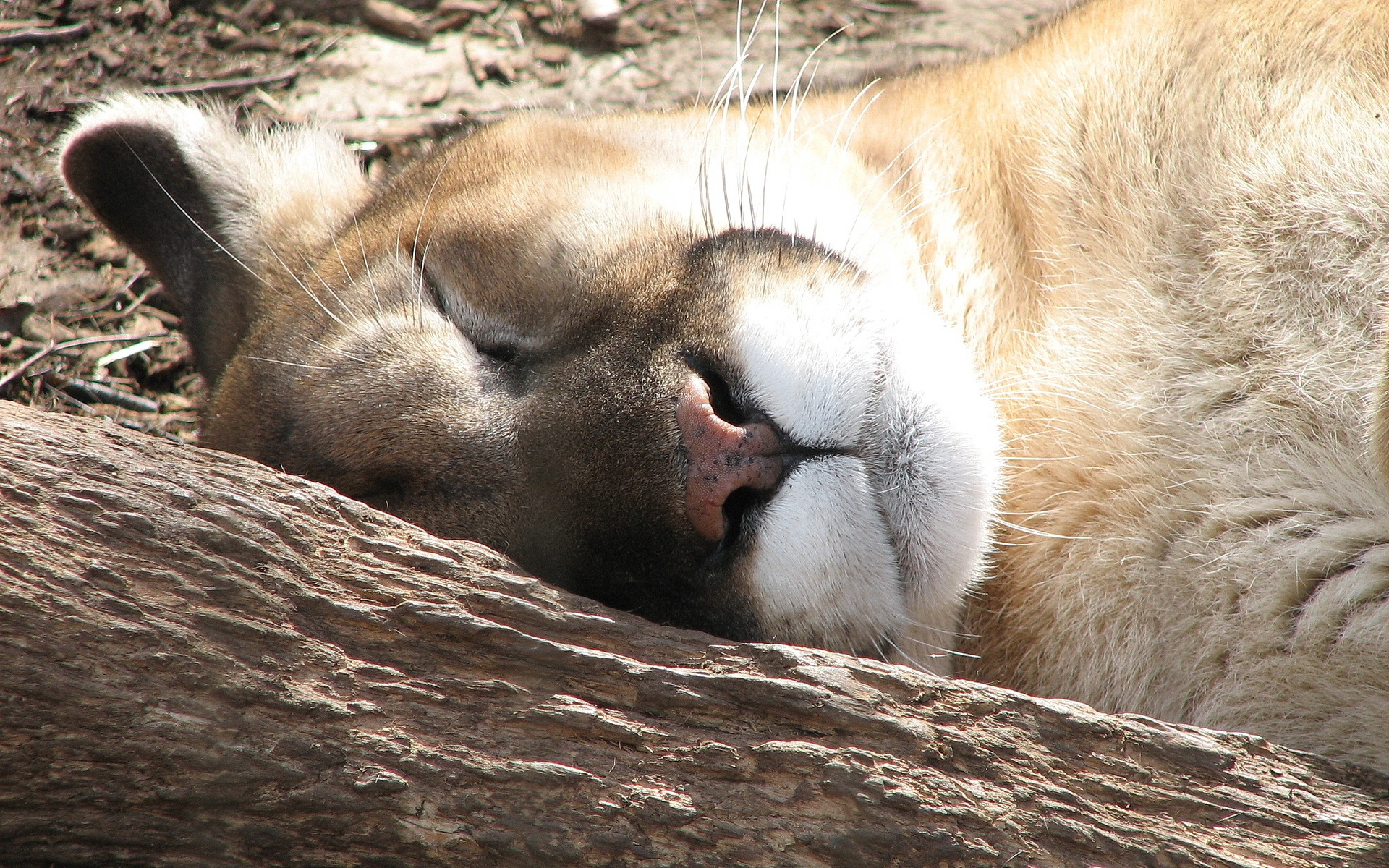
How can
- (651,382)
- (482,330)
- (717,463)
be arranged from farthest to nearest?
(482,330) < (651,382) < (717,463)

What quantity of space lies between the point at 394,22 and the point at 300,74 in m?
0.50

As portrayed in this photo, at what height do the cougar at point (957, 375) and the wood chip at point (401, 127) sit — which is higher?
the wood chip at point (401, 127)

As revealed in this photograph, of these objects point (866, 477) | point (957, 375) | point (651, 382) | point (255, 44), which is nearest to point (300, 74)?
point (255, 44)

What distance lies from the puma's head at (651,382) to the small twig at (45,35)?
216 cm

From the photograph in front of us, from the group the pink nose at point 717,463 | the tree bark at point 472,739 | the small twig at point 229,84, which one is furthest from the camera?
the small twig at point 229,84

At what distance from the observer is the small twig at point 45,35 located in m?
4.19

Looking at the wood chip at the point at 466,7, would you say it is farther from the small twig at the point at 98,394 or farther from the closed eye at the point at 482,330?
the closed eye at the point at 482,330

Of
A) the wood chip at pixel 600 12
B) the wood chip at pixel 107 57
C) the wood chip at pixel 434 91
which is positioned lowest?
the wood chip at pixel 107 57

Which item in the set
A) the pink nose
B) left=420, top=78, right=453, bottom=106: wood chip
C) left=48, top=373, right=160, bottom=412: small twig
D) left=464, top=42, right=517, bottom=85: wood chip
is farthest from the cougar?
left=464, top=42, right=517, bottom=85: wood chip

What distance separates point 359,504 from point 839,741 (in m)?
0.91

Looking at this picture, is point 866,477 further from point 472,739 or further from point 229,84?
point 229,84

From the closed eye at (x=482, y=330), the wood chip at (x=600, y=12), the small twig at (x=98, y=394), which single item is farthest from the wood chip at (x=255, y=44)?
the closed eye at (x=482, y=330)

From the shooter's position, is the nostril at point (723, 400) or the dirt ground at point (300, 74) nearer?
the nostril at point (723, 400)

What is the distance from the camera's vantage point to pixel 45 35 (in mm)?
4191
